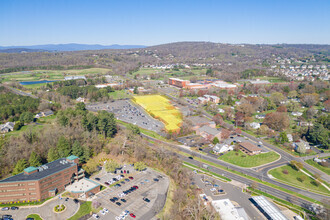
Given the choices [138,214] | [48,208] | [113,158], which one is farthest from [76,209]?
[113,158]

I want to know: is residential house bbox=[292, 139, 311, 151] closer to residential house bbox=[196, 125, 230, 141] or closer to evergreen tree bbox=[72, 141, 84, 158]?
residential house bbox=[196, 125, 230, 141]

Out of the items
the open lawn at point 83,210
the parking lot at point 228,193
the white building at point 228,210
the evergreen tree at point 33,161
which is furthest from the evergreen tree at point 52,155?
the white building at point 228,210

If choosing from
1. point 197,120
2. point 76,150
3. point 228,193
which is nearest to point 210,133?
point 197,120

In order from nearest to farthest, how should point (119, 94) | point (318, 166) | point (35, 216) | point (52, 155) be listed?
point (35, 216), point (52, 155), point (318, 166), point (119, 94)

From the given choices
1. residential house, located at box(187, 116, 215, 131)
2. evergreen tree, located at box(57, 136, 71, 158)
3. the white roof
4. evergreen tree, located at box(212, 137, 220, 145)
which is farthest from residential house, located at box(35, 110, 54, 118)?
the white roof

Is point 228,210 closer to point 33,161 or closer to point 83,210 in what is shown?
point 83,210
